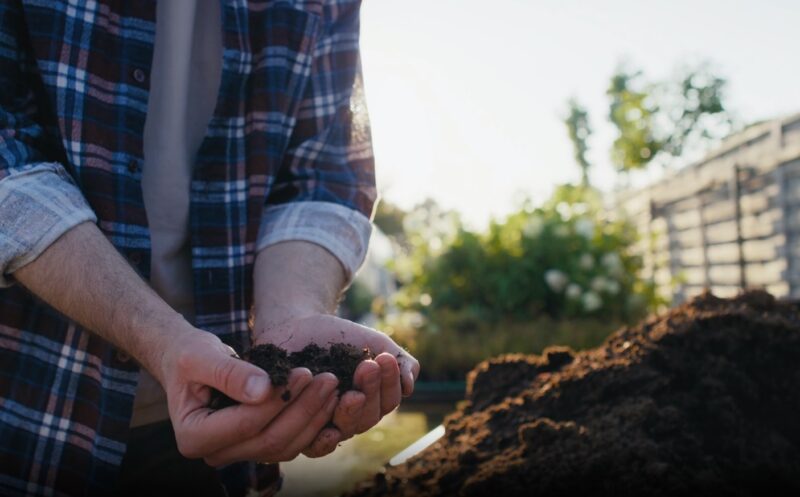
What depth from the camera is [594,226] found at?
5.01 m

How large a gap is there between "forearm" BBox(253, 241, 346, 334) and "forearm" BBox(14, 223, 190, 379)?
0.23 m

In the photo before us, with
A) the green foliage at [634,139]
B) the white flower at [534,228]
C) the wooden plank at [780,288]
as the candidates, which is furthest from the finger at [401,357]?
the green foliage at [634,139]

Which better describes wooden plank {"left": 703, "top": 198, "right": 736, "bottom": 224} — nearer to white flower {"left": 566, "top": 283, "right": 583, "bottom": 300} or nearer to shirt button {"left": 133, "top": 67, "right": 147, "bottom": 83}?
white flower {"left": 566, "top": 283, "right": 583, "bottom": 300}

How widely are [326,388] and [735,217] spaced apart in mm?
5756

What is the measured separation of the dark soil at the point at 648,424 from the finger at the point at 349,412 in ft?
0.68

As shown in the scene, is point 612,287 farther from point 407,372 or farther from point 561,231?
point 407,372

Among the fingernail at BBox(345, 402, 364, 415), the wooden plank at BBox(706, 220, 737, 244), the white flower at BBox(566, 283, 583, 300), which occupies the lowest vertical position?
the white flower at BBox(566, 283, 583, 300)

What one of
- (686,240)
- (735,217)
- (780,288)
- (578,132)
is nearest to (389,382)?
(780,288)

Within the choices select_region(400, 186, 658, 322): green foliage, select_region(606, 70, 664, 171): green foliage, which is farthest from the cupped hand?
select_region(606, 70, 664, 171): green foliage

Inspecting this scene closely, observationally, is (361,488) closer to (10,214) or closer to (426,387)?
(10,214)

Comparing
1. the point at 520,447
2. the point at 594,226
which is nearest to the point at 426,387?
the point at 520,447

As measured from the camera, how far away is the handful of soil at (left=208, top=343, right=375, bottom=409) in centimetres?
88

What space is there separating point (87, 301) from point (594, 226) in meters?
4.40

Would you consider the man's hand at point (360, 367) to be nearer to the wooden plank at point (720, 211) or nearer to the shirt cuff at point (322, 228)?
the shirt cuff at point (322, 228)
